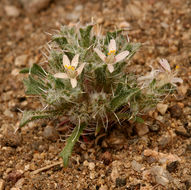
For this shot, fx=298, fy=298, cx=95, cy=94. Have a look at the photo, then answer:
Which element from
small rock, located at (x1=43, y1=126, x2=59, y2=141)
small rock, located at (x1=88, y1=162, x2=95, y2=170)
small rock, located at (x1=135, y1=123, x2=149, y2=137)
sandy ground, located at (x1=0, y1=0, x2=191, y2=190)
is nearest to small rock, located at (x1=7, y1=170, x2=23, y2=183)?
sandy ground, located at (x1=0, y1=0, x2=191, y2=190)

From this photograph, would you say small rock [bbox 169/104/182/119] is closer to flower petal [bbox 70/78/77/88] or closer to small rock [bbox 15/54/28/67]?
flower petal [bbox 70/78/77/88]

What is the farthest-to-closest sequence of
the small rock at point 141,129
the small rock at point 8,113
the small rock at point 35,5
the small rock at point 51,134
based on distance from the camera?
the small rock at point 35,5 → the small rock at point 8,113 → the small rock at point 51,134 → the small rock at point 141,129

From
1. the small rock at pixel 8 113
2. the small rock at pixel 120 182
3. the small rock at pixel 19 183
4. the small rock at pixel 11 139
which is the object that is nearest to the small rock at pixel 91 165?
the small rock at pixel 120 182

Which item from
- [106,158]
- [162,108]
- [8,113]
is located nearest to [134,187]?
[106,158]

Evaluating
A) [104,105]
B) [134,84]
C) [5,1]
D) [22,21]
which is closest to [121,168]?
[104,105]

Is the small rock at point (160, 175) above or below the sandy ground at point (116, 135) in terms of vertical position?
below

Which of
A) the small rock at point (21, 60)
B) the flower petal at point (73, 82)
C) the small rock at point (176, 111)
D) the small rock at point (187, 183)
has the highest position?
the flower petal at point (73, 82)

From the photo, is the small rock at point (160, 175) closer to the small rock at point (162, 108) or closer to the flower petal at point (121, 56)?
the small rock at point (162, 108)
